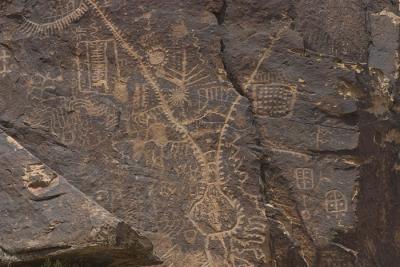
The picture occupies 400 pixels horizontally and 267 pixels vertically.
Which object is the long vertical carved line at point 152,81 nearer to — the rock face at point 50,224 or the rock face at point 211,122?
the rock face at point 211,122

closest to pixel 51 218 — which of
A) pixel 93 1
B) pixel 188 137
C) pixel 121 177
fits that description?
pixel 121 177

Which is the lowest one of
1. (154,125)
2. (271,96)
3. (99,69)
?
(154,125)

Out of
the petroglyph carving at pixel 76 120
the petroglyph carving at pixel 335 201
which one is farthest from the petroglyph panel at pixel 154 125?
the petroglyph carving at pixel 335 201

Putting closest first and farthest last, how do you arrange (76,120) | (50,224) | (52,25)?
1. (50,224)
2. (76,120)
3. (52,25)

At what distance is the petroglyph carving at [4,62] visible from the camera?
5.60 m

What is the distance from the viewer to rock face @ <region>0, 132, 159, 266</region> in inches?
197

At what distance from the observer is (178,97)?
5.60 m

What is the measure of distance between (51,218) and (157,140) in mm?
738

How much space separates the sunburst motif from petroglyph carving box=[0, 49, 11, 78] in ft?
2.63

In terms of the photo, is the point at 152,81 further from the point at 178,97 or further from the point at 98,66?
the point at 98,66

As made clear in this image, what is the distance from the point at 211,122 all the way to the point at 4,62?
1.05 meters

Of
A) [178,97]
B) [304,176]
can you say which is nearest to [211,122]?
[178,97]

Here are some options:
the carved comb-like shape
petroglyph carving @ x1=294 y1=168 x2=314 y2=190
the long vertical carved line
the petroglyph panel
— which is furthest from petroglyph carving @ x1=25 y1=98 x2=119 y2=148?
petroglyph carving @ x1=294 y1=168 x2=314 y2=190

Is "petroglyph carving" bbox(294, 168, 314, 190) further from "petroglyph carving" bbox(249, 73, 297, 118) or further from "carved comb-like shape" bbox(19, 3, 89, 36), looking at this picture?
"carved comb-like shape" bbox(19, 3, 89, 36)
